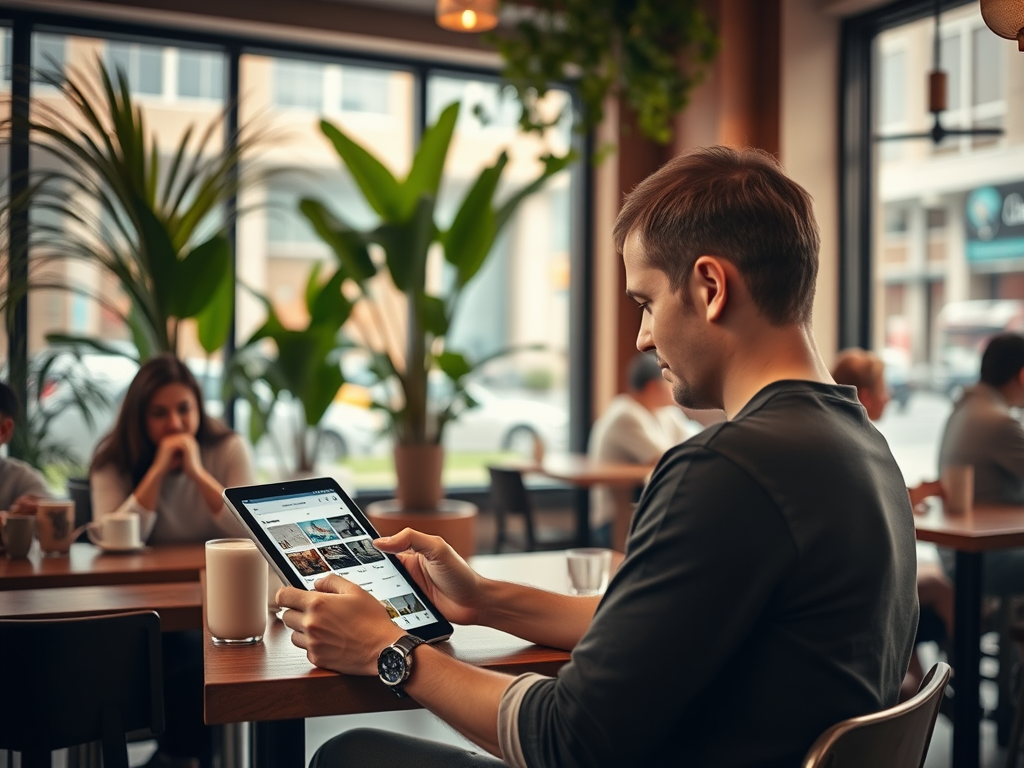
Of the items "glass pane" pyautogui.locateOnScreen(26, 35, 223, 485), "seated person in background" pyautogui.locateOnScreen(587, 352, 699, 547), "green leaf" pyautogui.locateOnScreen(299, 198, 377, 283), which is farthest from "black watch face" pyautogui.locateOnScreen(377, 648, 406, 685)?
"glass pane" pyautogui.locateOnScreen(26, 35, 223, 485)

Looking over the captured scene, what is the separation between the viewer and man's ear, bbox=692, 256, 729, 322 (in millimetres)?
1171

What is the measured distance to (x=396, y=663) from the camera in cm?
128

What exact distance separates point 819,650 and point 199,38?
521cm

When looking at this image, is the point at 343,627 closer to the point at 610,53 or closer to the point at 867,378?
the point at 867,378

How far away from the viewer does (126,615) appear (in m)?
1.65

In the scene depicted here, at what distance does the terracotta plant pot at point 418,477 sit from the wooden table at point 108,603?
214 cm

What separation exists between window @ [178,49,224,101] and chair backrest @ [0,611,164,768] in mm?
4363

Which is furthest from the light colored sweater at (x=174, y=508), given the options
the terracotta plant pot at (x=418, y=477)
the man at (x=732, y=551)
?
the man at (x=732, y=551)

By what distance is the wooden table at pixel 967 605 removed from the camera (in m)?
2.71

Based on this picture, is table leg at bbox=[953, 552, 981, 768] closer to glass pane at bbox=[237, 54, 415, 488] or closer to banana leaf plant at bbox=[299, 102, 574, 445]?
banana leaf plant at bbox=[299, 102, 574, 445]

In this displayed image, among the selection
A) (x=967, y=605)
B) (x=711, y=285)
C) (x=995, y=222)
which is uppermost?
(x=995, y=222)

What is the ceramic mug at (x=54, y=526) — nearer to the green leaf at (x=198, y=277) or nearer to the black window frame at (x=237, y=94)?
the black window frame at (x=237, y=94)

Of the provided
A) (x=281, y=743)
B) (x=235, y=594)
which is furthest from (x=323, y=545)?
(x=281, y=743)

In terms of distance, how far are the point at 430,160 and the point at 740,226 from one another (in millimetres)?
3343
